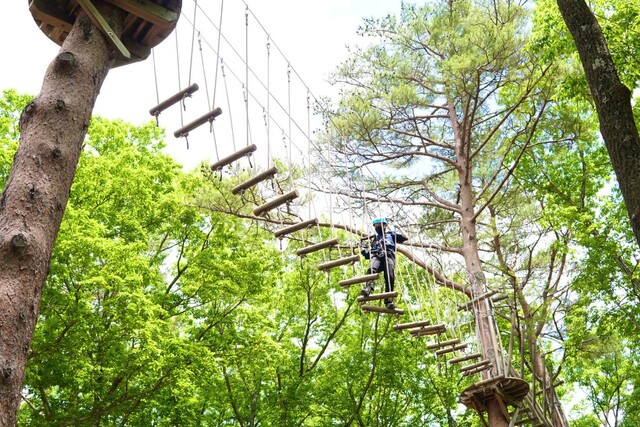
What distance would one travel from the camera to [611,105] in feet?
14.7

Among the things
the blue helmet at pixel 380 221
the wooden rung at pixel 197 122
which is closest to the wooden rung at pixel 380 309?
the blue helmet at pixel 380 221

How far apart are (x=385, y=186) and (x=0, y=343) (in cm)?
1050

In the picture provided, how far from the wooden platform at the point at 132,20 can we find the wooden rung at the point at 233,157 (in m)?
1.46

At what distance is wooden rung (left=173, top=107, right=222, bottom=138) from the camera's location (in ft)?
16.9

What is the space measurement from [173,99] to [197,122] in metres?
0.31

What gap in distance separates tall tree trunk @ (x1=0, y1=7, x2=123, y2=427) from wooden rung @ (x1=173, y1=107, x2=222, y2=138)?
1689mm

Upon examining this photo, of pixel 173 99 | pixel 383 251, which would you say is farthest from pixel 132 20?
pixel 383 251

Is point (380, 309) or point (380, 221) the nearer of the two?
point (380, 309)

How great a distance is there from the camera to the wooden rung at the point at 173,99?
4883 mm

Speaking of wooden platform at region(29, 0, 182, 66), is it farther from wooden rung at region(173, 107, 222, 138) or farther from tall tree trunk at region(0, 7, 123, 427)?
wooden rung at region(173, 107, 222, 138)

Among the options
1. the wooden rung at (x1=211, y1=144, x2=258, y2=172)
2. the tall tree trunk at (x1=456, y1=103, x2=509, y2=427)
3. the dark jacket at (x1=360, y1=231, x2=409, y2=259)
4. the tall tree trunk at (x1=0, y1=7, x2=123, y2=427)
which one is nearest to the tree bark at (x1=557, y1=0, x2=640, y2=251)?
the wooden rung at (x1=211, y1=144, x2=258, y2=172)

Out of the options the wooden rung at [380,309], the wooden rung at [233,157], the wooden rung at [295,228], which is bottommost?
the wooden rung at [380,309]

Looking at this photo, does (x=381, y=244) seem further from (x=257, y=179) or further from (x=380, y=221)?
(x=257, y=179)

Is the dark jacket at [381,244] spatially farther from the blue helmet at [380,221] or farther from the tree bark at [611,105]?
the tree bark at [611,105]
